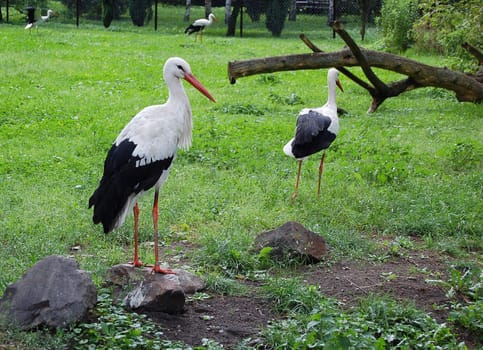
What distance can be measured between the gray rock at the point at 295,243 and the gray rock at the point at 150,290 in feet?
3.20

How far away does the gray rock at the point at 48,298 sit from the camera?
4.55 m

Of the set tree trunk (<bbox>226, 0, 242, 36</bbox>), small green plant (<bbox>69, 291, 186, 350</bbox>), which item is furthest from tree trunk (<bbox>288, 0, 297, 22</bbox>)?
small green plant (<bbox>69, 291, 186, 350</bbox>)

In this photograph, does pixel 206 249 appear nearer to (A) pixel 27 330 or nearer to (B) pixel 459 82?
(A) pixel 27 330

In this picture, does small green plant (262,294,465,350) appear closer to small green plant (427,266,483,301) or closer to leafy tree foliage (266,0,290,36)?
small green plant (427,266,483,301)

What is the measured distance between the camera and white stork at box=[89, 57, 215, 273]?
5.43 metres

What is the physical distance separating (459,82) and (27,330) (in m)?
7.87

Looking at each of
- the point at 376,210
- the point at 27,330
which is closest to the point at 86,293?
the point at 27,330

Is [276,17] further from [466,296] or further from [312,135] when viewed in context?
[466,296]

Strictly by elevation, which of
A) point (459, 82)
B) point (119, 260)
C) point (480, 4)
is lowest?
point (119, 260)

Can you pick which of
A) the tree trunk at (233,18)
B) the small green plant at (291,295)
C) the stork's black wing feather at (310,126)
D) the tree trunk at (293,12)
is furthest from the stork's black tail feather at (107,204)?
the tree trunk at (293,12)

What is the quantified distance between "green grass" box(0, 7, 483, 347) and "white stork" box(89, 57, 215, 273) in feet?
1.65

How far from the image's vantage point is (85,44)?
65.1 feet

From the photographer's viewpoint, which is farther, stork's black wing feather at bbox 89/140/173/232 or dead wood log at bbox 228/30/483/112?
dead wood log at bbox 228/30/483/112

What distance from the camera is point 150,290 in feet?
16.4
